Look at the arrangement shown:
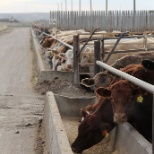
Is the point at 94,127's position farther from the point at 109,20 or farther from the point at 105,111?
the point at 109,20

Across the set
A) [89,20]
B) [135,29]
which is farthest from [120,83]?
[89,20]

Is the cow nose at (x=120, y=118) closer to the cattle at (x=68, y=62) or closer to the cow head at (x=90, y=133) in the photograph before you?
the cow head at (x=90, y=133)

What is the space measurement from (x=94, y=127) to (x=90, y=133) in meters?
0.11

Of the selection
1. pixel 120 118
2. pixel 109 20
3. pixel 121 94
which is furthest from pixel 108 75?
pixel 109 20

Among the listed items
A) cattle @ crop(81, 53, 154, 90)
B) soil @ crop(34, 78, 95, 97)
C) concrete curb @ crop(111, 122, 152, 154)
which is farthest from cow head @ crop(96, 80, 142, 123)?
soil @ crop(34, 78, 95, 97)

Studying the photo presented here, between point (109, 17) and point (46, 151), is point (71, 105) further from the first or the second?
point (109, 17)

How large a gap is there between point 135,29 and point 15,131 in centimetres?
2469

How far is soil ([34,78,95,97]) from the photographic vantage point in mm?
12380

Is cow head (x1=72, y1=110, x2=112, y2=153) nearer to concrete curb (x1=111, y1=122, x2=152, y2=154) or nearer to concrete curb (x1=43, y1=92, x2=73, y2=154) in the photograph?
concrete curb (x1=111, y1=122, x2=152, y2=154)

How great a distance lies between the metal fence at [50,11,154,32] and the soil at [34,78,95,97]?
1852 cm

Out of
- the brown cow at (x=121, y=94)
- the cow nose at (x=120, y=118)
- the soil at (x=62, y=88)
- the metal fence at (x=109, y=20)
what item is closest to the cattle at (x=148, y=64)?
the brown cow at (x=121, y=94)

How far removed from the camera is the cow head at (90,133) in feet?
22.5

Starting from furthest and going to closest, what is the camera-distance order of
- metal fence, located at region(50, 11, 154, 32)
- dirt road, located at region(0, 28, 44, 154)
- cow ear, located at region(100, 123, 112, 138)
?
metal fence, located at region(50, 11, 154, 32) → dirt road, located at region(0, 28, 44, 154) → cow ear, located at region(100, 123, 112, 138)

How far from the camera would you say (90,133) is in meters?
6.87
